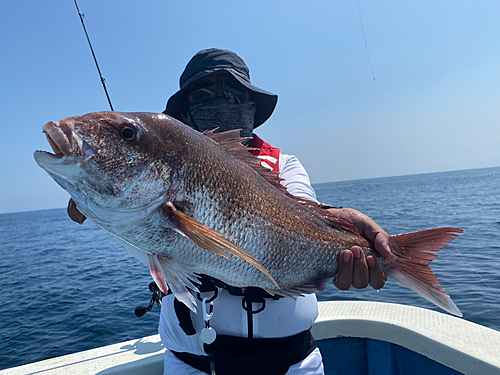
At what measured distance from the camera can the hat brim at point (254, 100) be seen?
2.74m

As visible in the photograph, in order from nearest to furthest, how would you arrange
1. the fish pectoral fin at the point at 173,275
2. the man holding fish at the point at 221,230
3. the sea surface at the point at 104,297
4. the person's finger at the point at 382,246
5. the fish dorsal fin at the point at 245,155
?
the man holding fish at the point at 221,230 < the fish pectoral fin at the point at 173,275 < the fish dorsal fin at the point at 245,155 < the person's finger at the point at 382,246 < the sea surface at the point at 104,297

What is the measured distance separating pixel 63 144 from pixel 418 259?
2.38 metres

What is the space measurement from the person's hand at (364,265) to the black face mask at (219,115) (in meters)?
1.43

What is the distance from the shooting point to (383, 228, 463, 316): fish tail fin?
2203 millimetres

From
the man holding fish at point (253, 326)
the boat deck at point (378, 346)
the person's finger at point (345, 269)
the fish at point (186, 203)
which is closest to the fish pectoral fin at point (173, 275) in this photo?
the fish at point (186, 203)

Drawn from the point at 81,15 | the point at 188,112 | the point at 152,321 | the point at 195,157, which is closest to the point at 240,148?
the point at 195,157

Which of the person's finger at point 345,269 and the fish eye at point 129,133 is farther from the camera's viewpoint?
the person's finger at point 345,269

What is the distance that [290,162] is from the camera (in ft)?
9.83

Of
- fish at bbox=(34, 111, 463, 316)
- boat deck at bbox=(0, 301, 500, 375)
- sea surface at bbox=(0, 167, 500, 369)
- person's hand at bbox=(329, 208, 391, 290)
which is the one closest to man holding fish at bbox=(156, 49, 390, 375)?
person's hand at bbox=(329, 208, 391, 290)

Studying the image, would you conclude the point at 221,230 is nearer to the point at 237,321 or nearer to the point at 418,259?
the point at 237,321

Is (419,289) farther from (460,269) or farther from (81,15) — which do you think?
(460,269)

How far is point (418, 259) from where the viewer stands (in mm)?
2283

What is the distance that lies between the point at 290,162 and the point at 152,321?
7.71 meters

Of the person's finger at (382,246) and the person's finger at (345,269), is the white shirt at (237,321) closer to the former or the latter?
the person's finger at (345,269)
